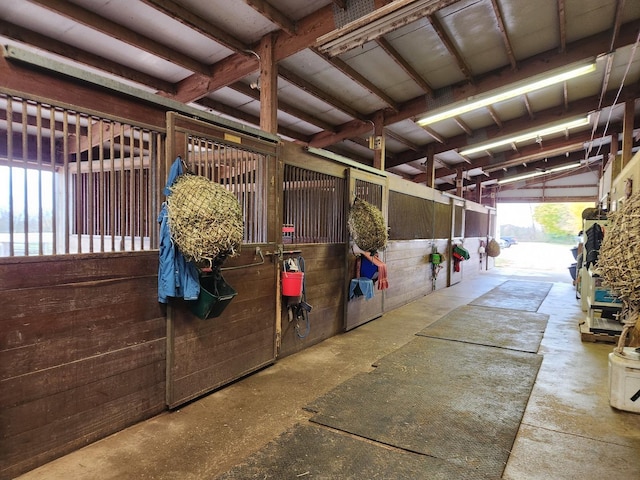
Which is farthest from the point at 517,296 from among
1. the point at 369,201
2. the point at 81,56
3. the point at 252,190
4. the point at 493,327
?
the point at 81,56

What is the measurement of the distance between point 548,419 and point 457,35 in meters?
3.62

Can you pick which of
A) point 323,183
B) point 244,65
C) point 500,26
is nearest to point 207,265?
point 323,183

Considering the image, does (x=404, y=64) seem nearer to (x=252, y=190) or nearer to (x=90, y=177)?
(x=252, y=190)

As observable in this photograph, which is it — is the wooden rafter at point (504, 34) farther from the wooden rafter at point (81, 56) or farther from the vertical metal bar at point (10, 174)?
the vertical metal bar at point (10, 174)

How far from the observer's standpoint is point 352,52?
392 cm

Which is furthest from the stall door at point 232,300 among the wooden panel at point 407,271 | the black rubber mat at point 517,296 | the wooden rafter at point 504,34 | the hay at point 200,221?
the black rubber mat at point 517,296

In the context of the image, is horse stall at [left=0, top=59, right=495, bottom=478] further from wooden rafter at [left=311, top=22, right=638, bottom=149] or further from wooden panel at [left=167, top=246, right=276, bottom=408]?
wooden rafter at [left=311, top=22, right=638, bottom=149]

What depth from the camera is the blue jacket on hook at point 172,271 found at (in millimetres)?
2145

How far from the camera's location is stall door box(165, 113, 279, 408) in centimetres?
236

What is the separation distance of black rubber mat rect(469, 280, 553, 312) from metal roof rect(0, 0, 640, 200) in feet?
10.1

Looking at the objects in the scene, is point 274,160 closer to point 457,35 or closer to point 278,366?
point 278,366

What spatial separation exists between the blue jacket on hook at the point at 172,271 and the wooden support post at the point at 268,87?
147cm

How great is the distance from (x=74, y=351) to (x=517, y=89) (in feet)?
18.9

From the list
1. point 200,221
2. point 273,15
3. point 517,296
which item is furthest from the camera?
point 517,296
